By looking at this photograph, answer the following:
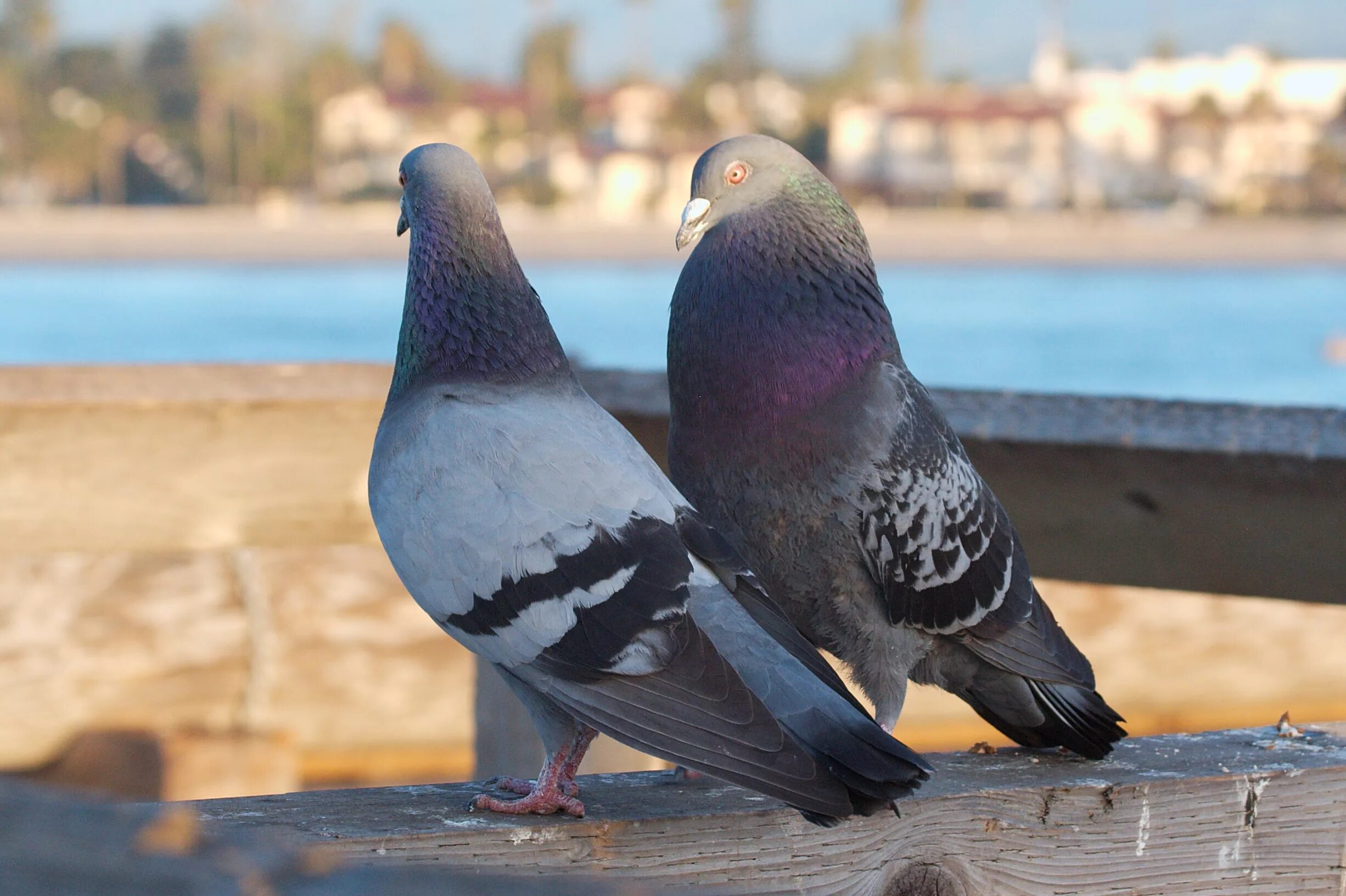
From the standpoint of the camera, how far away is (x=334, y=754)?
3.80 meters

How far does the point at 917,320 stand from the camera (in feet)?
64.1

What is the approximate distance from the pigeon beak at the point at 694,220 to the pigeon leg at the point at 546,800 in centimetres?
62

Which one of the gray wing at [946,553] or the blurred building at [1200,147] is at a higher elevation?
the blurred building at [1200,147]

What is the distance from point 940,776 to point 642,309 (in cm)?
1933

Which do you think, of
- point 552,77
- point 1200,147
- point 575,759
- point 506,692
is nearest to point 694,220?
point 575,759

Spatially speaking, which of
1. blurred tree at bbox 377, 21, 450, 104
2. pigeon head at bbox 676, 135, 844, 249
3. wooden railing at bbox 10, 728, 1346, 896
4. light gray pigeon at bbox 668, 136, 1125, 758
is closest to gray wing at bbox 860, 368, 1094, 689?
light gray pigeon at bbox 668, 136, 1125, 758

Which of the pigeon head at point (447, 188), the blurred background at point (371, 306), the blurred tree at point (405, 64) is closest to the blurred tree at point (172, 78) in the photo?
the blurred background at point (371, 306)

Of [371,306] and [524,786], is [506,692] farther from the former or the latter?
[371,306]

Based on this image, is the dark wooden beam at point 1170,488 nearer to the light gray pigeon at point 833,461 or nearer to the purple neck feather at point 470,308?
the light gray pigeon at point 833,461

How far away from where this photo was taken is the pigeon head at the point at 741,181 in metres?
1.64

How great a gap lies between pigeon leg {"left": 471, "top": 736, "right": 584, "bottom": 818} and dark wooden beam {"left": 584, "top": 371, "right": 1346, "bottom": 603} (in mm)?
881

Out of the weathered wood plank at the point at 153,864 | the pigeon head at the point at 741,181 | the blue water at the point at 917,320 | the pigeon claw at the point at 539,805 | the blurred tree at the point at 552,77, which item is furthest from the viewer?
the blurred tree at the point at 552,77

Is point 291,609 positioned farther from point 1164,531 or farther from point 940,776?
point 940,776

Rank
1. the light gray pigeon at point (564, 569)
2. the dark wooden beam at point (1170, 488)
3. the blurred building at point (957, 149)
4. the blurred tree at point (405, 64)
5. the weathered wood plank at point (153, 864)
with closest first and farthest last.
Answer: the weathered wood plank at point (153, 864) → the light gray pigeon at point (564, 569) → the dark wooden beam at point (1170, 488) → the blurred building at point (957, 149) → the blurred tree at point (405, 64)
